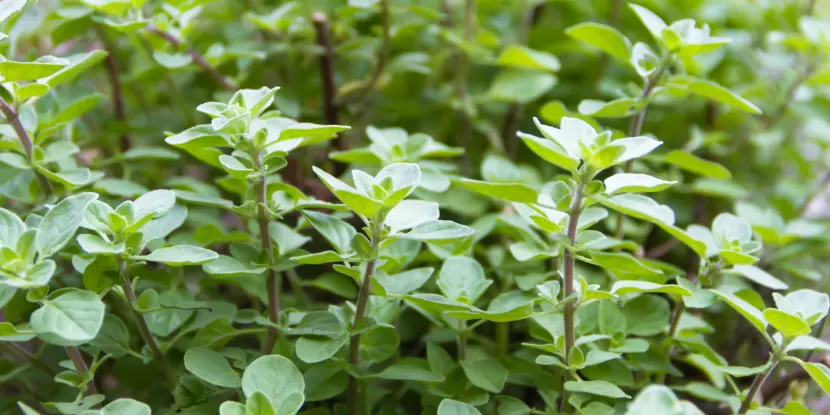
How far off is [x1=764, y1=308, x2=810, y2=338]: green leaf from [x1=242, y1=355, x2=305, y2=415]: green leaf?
0.41 meters

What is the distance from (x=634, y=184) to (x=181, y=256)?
1.23 ft

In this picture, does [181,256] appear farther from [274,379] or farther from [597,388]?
[597,388]

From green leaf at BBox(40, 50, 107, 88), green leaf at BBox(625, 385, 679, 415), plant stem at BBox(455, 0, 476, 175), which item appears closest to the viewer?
green leaf at BBox(625, 385, 679, 415)

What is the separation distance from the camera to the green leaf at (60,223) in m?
0.55

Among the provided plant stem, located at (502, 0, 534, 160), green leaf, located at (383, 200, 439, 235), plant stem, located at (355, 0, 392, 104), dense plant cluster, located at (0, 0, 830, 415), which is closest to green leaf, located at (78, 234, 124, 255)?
dense plant cluster, located at (0, 0, 830, 415)

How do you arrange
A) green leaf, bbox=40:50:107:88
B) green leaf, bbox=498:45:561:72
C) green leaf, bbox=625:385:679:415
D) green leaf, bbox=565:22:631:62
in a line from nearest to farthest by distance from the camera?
green leaf, bbox=625:385:679:415 < green leaf, bbox=40:50:107:88 < green leaf, bbox=565:22:631:62 < green leaf, bbox=498:45:561:72

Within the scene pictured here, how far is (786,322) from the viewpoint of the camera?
0.60m

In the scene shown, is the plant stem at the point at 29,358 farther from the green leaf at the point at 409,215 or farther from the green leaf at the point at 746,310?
the green leaf at the point at 746,310

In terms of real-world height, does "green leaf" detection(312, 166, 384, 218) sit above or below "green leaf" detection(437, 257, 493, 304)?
above

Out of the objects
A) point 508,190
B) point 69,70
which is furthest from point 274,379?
point 69,70

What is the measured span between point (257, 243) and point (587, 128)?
0.36m

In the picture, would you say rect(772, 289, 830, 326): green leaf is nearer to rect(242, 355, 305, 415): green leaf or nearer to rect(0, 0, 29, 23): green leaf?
rect(242, 355, 305, 415): green leaf

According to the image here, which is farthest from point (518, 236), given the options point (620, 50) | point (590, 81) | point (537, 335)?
point (590, 81)

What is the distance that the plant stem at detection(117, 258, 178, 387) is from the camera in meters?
0.61
